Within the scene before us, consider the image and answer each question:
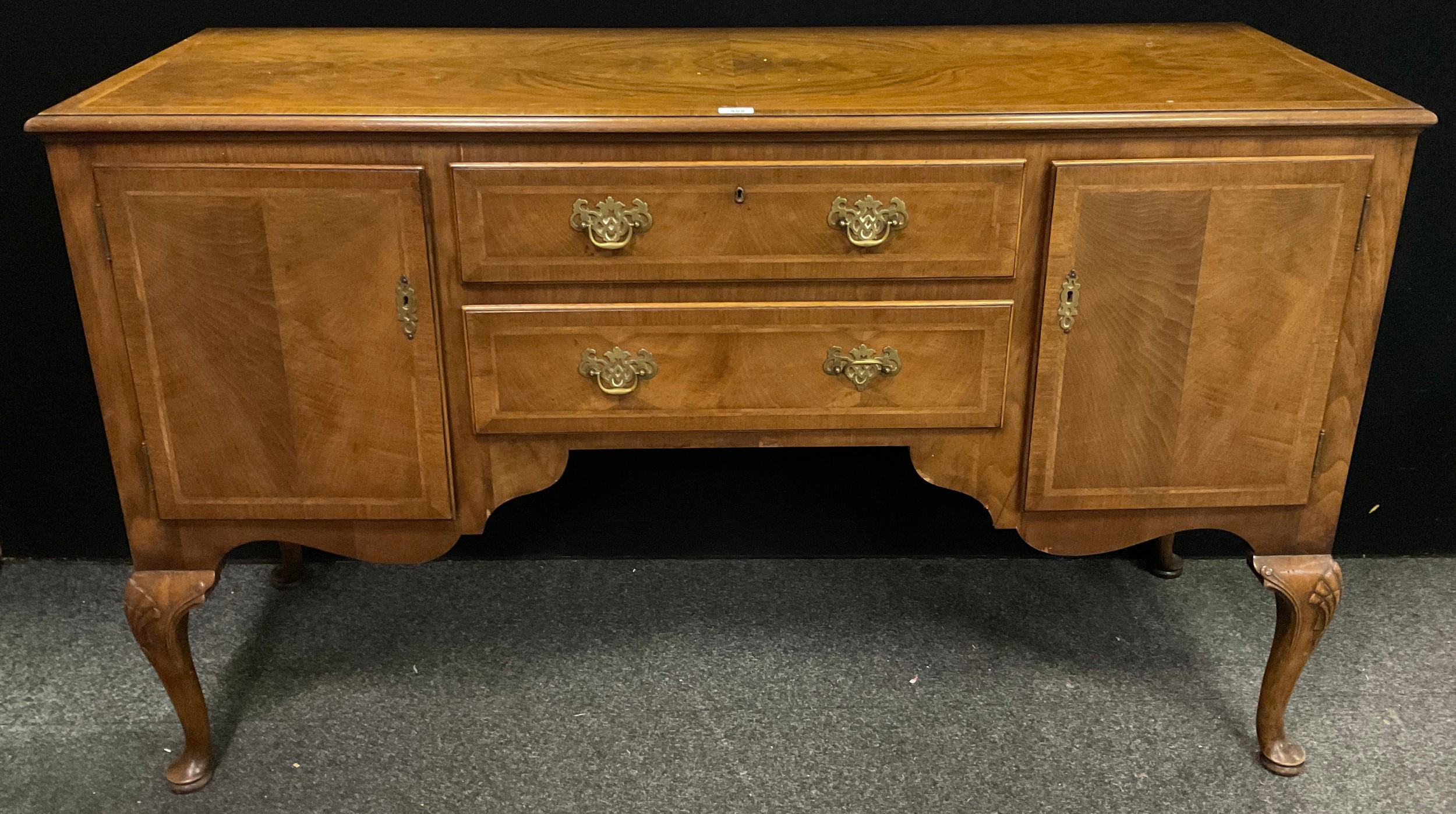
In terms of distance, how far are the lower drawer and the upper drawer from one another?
5 cm

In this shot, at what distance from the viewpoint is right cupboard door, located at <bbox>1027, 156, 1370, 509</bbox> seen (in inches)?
54.5

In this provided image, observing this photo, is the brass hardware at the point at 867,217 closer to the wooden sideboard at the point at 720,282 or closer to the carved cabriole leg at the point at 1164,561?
the wooden sideboard at the point at 720,282

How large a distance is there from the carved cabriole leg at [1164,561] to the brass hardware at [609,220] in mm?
1188

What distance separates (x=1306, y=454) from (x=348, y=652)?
1394mm

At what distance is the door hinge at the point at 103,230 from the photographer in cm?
138

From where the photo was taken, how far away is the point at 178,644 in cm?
160

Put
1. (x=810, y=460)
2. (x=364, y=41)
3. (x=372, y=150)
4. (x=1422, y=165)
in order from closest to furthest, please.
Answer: (x=372, y=150) → (x=364, y=41) → (x=1422, y=165) → (x=810, y=460)

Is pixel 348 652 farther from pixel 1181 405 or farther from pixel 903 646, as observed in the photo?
pixel 1181 405

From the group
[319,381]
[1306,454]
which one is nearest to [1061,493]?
[1306,454]

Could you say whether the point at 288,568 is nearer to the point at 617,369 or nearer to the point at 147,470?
the point at 147,470

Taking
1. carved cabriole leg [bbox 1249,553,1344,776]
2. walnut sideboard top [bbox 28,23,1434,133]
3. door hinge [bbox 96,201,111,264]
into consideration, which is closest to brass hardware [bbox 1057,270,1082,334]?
walnut sideboard top [bbox 28,23,1434,133]

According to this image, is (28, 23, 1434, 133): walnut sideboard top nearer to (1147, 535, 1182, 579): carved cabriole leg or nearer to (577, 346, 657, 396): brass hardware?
(577, 346, 657, 396): brass hardware

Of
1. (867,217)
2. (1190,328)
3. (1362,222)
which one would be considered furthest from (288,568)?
(1362,222)

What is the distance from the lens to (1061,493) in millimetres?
1534
